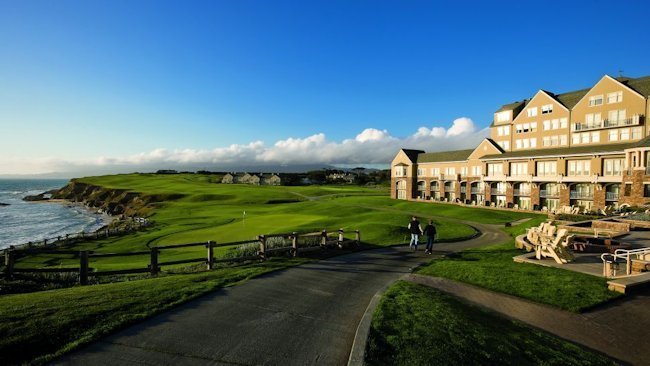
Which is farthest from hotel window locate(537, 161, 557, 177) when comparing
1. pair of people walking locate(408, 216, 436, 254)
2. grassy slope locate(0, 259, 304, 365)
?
grassy slope locate(0, 259, 304, 365)

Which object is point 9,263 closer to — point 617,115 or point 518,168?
point 518,168

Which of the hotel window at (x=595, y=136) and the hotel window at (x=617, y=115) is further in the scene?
the hotel window at (x=595, y=136)

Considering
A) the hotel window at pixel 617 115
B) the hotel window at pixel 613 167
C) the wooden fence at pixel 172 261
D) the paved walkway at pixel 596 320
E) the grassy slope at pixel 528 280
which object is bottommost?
the paved walkway at pixel 596 320

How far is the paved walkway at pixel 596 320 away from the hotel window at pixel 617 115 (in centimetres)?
4990

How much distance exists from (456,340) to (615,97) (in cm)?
6115

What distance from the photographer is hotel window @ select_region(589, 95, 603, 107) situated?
177 ft

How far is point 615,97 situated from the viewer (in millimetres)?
52031

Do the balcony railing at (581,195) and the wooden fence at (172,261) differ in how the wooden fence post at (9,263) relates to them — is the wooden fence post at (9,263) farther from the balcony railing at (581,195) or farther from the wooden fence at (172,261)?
the balcony railing at (581,195)

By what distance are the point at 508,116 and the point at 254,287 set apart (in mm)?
69182

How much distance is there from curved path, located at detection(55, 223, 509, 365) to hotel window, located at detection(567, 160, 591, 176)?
50.7 meters

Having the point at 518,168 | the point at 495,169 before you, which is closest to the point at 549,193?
the point at 518,168

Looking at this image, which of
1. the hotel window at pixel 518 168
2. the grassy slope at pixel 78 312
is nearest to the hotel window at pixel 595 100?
the hotel window at pixel 518 168

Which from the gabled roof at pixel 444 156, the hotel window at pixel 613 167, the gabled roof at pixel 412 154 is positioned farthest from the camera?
the gabled roof at pixel 412 154

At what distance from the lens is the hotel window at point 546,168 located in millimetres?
55681
